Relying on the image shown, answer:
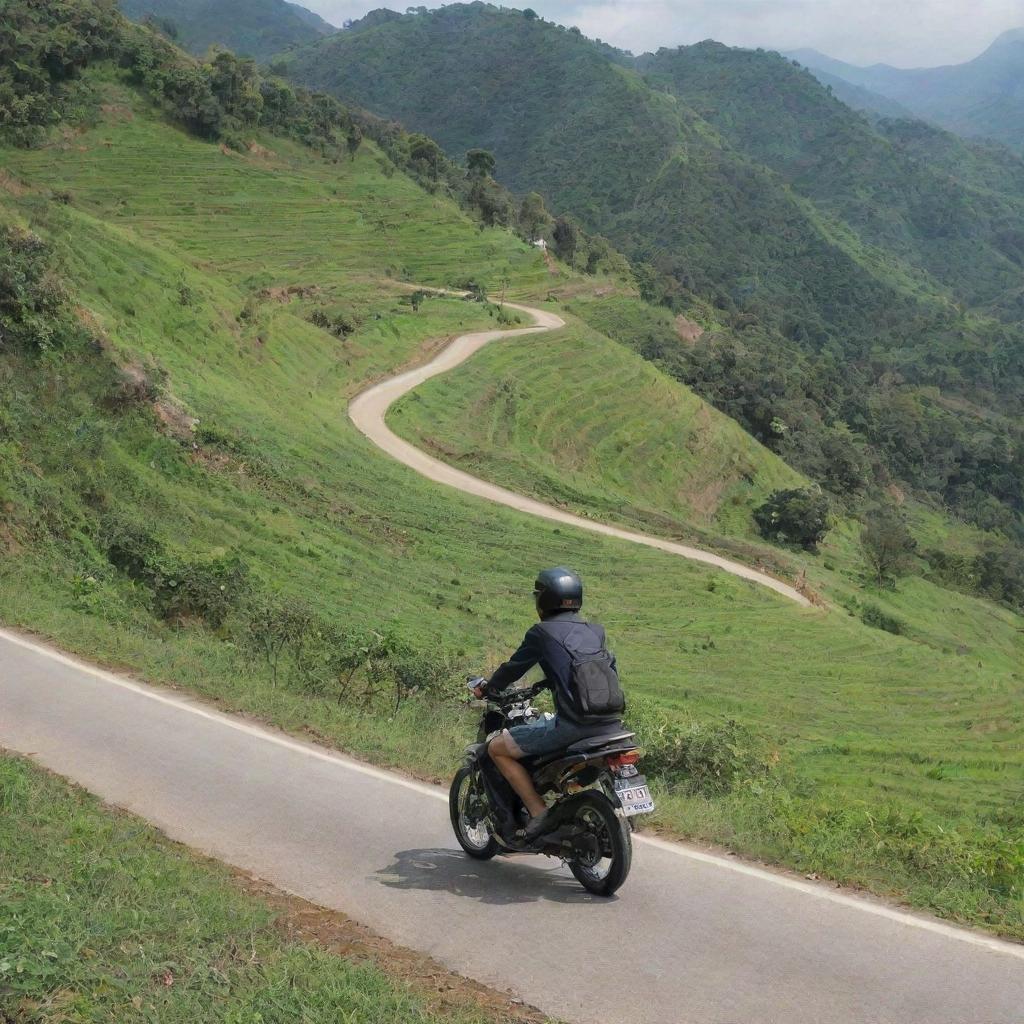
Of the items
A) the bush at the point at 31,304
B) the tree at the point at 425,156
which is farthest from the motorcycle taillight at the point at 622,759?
the tree at the point at 425,156

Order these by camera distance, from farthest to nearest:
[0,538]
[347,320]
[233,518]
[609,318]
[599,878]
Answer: [609,318]
[347,320]
[233,518]
[0,538]
[599,878]

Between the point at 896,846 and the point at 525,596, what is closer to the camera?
the point at 896,846

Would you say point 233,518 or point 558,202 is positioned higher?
point 558,202

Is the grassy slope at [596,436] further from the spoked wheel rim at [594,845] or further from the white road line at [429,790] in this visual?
the spoked wheel rim at [594,845]

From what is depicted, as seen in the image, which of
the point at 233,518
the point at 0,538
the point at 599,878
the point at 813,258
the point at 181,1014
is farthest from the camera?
the point at 813,258

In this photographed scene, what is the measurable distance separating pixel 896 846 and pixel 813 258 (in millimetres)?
139482

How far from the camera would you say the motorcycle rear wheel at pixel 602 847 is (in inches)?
207

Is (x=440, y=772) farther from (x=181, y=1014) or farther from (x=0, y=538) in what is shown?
(x=0, y=538)

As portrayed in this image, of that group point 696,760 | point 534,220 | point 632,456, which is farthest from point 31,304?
point 534,220

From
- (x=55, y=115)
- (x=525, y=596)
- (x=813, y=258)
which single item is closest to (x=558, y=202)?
(x=813, y=258)

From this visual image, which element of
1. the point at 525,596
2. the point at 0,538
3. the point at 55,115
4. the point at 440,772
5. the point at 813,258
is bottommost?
the point at 525,596

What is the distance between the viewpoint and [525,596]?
20.9 meters

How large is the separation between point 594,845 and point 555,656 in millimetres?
1009

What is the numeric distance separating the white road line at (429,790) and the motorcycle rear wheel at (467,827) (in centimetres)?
82
